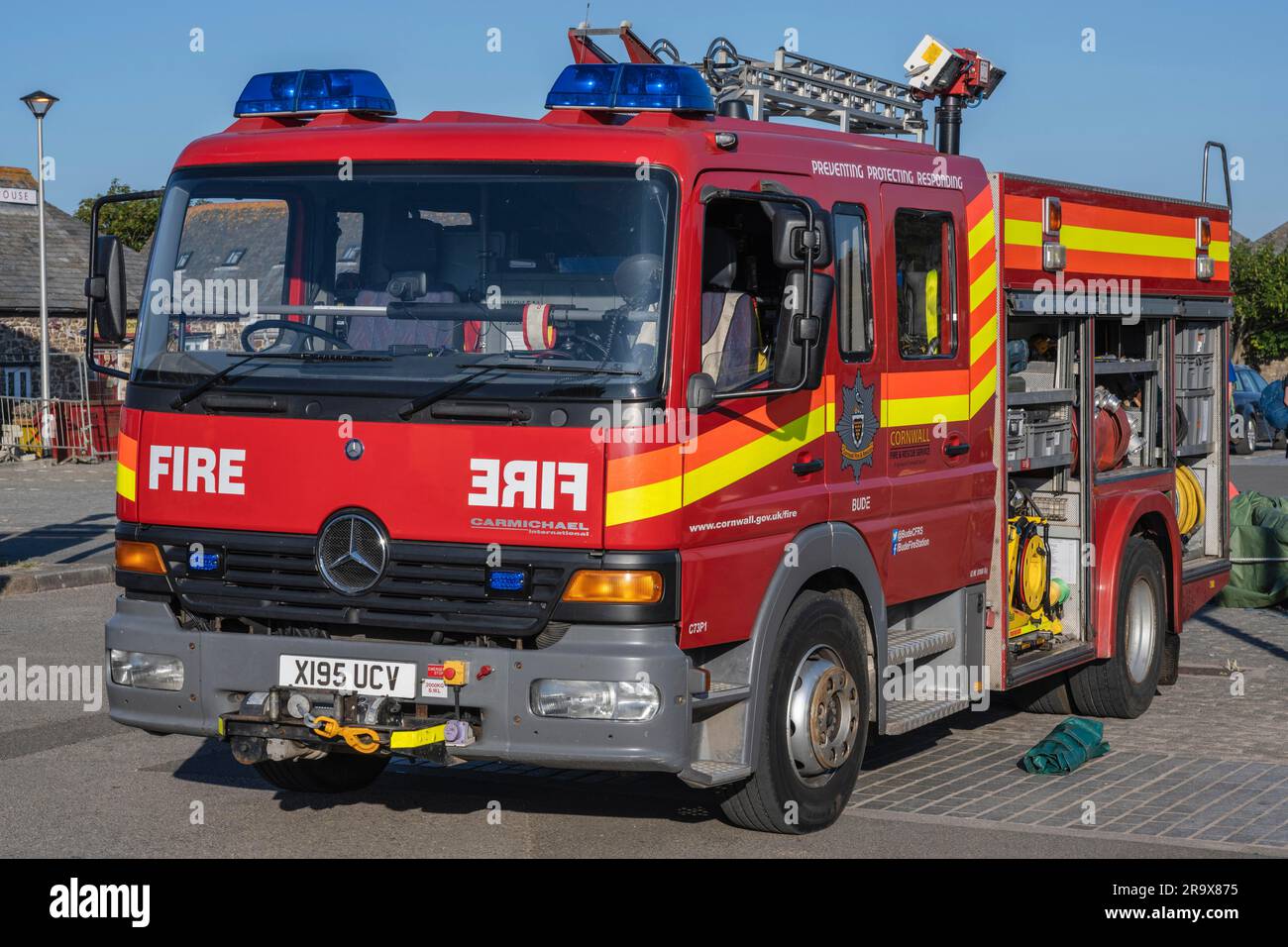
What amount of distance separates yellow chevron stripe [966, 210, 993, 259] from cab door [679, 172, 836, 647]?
1.80 metres

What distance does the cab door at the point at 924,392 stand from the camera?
297 inches

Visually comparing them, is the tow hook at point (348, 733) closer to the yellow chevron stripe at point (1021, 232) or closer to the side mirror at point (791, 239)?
the side mirror at point (791, 239)

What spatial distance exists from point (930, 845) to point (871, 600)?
107 cm

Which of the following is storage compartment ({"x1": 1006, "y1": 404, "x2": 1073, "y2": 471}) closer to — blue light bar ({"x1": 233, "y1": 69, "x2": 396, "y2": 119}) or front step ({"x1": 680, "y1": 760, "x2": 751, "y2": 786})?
front step ({"x1": 680, "y1": 760, "x2": 751, "y2": 786})

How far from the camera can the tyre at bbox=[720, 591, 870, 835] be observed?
669 cm

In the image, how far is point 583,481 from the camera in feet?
19.5

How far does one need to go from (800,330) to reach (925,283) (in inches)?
70.3

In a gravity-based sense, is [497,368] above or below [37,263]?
below

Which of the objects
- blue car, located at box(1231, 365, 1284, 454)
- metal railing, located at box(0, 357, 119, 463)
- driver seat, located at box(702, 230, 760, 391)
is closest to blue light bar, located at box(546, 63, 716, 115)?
driver seat, located at box(702, 230, 760, 391)

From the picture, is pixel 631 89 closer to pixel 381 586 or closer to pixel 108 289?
pixel 381 586

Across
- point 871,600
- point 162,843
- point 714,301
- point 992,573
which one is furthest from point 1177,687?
point 162,843

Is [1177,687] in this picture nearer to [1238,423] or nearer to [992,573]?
[992,573]

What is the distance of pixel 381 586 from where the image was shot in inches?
243

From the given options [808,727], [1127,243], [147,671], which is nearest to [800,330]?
[808,727]
